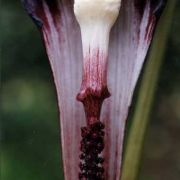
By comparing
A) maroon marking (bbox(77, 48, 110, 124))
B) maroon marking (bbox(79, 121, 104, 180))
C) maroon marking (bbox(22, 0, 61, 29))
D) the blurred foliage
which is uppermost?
maroon marking (bbox(22, 0, 61, 29))

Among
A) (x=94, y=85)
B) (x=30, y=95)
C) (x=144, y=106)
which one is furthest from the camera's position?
(x=30, y=95)

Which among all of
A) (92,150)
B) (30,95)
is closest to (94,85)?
(92,150)

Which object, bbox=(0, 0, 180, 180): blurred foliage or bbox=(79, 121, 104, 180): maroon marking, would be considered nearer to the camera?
bbox=(79, 121, 104, 180): maroon marking

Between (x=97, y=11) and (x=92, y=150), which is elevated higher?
(x=97, y=11)

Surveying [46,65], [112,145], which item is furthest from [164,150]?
[112,145]

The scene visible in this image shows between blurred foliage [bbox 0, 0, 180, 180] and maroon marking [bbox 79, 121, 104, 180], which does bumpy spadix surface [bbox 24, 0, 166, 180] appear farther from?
blurred foliage [bbox 0, 0, 180, 180]

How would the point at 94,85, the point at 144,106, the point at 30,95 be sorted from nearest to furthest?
the point at 94,85 < the point at 144,106 < the point at 30,95

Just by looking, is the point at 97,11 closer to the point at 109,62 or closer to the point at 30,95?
the point at 109,62

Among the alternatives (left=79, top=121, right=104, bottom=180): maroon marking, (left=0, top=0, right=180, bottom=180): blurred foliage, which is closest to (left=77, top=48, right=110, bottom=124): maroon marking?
(left=79, top=121, right=104, bottom=180): maroon marking
